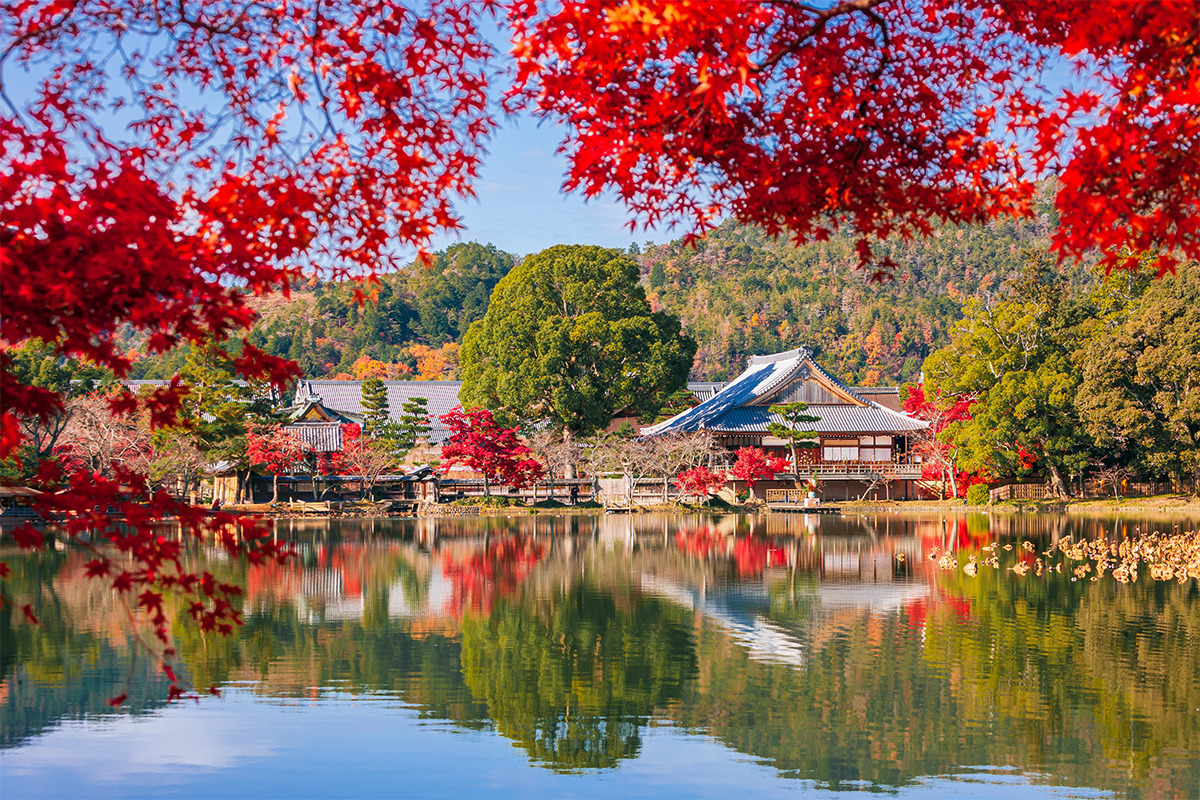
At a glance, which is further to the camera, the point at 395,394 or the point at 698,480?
the point at 395,394

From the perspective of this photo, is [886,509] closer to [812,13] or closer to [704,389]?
[704,389]

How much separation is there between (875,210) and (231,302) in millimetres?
2987

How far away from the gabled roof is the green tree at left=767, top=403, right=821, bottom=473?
29cm

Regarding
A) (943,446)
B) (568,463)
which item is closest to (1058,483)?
(943,446)

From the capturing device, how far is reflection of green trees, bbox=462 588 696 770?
8.21m

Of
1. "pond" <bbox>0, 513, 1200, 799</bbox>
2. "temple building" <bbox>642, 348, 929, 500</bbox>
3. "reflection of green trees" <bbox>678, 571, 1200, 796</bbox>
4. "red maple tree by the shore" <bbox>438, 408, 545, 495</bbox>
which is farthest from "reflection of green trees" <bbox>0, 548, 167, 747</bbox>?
"temple building" <bbox>642, 348, 929, 500</bbox>

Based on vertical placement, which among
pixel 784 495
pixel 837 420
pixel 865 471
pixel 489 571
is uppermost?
pixel 837 420

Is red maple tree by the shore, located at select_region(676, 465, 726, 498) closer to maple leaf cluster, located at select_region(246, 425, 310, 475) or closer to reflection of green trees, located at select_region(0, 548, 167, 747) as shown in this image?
maple leaf cluster, located at select_region(246, 425, 310, 475)

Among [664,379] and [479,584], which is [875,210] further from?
[664,379]

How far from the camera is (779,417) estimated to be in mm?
39219

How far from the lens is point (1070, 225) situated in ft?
12.7

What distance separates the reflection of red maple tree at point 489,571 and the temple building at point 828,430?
582 inches

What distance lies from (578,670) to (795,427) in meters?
28.9

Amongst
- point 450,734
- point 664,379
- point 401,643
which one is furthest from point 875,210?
point 664,379
